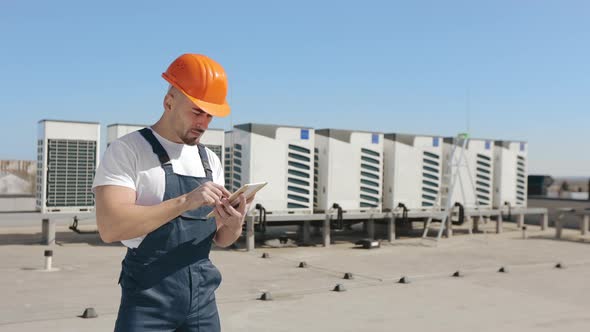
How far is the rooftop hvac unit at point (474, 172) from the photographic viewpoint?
17422 millimetres

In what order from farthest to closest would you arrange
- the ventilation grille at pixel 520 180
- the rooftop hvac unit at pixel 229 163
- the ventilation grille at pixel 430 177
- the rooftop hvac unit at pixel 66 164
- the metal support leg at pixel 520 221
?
the metal support leg at pixel 520 221, the ventilation grille at pixel 520 180, the ventilation grille at pixel 430 177, the rooftop hvac unit at pixel 229 163, the rooftop hvac unit at pixel 66 164

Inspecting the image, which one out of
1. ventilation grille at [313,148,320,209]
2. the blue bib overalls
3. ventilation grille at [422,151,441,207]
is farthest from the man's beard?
ventilation grille at [422,151,441,207]

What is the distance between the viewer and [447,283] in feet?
31.1

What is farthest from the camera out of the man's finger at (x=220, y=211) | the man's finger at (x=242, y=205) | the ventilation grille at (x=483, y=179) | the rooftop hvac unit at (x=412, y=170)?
the ventilation grille at (x=483, y=179)

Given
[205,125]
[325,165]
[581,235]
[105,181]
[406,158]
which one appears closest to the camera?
[105,181]

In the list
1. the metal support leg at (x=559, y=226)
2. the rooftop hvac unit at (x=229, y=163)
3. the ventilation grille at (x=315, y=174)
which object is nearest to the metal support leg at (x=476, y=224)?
the metal support leg at (x=559, y=226)

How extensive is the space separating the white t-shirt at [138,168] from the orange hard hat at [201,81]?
251mm

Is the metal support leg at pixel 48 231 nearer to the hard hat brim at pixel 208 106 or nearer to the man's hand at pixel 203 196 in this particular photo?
the hard hat brim at pixel 208 106

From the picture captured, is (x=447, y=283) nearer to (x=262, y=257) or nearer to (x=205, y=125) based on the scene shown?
(x=262, y=257)

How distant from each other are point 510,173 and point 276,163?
9020 millimetres

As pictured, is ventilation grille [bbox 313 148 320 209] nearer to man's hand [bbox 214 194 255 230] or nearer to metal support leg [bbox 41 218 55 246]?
metal support leg [bbox 41 218 55 246]

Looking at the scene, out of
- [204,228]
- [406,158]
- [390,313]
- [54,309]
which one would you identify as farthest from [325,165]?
[204,228]

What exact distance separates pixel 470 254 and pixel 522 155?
6989mm

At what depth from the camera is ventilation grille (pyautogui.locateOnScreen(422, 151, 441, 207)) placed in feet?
54.1
